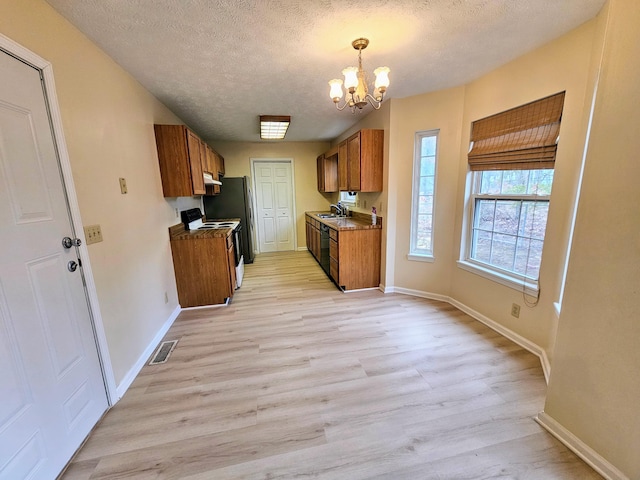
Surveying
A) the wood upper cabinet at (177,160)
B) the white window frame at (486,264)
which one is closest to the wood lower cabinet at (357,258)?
the white window frame at (486,264)

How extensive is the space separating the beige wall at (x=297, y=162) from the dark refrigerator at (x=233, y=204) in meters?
0.81

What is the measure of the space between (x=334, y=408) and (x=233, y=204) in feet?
13.0

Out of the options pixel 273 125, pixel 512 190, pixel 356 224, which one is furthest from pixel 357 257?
pixel 273 125

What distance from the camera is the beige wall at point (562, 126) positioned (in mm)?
1741

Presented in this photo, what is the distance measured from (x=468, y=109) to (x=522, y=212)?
1.22m

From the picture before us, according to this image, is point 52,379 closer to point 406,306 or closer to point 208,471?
point 208,471

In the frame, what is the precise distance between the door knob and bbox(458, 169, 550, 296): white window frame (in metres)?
3.31

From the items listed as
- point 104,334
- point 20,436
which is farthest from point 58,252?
point 20,436

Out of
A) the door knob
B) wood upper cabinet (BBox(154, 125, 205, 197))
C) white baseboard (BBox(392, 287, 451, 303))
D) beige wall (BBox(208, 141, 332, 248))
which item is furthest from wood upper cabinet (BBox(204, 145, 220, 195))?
white baseboard (BBox(392, 287, 451, 303))

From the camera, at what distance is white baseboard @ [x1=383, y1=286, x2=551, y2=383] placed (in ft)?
6.57

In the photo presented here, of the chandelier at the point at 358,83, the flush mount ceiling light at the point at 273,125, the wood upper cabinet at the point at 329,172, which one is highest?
the flush mount ceiling light at the point at 273,125

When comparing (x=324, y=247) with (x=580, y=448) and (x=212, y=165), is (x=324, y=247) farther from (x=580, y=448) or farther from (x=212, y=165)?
(x=580, y=448)

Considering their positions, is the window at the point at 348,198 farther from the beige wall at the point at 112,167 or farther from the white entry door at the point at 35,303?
the white entry door at the point at 35,303

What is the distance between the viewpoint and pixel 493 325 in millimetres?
2510
